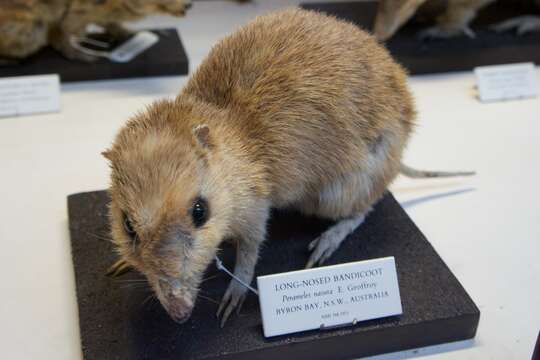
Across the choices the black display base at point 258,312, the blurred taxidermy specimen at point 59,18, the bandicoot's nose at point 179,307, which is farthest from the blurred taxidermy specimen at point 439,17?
the bandicoot's nose at point 179,307

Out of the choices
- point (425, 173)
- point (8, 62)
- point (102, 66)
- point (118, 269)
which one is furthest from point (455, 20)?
point (118, 269)

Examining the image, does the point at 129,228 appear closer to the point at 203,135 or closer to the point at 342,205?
the point at 203,135

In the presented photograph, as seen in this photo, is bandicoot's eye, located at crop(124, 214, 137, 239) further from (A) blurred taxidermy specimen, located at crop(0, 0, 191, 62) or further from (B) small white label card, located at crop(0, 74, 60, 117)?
(A) blurred taxidermy specimen, located at crop(0, 0, 191, 62)

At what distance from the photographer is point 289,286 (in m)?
1.78

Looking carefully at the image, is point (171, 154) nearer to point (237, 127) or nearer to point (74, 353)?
point (237, 127)

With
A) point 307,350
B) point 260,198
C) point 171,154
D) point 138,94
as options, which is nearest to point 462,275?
point 307,350

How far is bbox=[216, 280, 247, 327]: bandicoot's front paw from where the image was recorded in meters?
1.86


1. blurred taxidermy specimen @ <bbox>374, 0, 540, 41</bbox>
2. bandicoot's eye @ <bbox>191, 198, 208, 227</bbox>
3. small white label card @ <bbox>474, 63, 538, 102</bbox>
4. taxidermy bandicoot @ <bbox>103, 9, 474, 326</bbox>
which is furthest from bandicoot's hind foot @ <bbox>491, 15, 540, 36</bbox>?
bandicoot's eye @ <bbox>191, 198, 208, 227</bbox>

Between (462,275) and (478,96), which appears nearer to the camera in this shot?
(462,275)

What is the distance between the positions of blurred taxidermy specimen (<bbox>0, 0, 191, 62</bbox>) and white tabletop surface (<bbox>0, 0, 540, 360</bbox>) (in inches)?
10.0

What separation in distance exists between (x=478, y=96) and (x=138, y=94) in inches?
66.6

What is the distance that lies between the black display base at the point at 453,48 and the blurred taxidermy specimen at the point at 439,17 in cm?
4

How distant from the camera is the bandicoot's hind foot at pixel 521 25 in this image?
12.1 ft

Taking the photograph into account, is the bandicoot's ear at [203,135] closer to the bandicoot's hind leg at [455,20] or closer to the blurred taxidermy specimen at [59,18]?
the blurred taxidermy specimen at [59,18]
